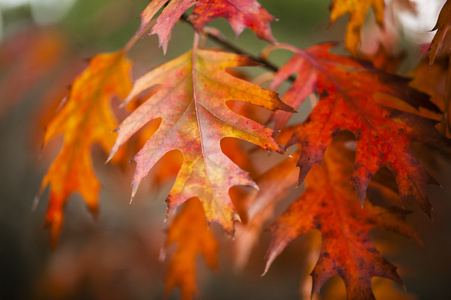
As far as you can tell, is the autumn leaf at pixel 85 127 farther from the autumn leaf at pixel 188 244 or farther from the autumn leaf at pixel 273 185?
the autumn leaf at pixel 273 185

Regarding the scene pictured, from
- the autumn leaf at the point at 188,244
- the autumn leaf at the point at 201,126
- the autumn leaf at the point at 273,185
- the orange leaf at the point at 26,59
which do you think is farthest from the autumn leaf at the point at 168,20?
the orange leaf at the point at 26,59

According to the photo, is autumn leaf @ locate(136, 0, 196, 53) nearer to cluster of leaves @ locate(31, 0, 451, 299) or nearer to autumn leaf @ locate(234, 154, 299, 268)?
cluster of leaves @ locate(31, 0, 451, 299)

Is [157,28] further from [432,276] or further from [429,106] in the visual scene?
[432,276]

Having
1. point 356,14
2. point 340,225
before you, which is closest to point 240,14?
point 356,14

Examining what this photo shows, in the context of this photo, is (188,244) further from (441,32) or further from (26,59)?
(26,59)

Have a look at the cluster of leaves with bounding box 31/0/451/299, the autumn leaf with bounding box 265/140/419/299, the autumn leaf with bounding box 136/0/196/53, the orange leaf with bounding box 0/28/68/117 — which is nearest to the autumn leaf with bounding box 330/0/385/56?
the cluster of leaves with bounding box 31/0/451/299

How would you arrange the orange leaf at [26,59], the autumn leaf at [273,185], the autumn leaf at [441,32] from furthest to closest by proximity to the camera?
the orange leaf at [26,59] < the autumn leaf at [273,185] < the autumn leaf at [441,32]
